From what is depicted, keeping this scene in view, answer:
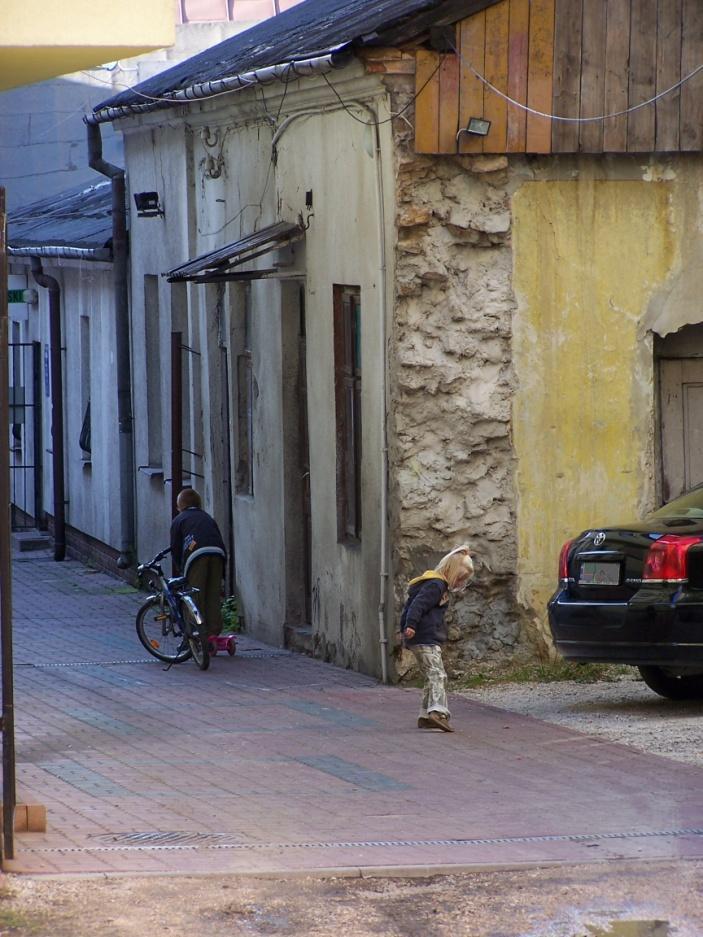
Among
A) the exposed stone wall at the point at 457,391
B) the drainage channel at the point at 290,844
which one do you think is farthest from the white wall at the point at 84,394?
the drainage channel at the point at 290,844

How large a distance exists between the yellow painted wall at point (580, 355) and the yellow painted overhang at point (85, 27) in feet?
14.0

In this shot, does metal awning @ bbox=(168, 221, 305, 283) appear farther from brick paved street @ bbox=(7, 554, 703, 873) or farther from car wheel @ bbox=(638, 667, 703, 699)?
car wheel @ bbox=(638, 667, 703, 699)

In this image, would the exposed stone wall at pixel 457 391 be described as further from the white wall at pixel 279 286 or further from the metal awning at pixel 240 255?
the metal awning at pixel 240 255

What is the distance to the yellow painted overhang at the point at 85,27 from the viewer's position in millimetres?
9734

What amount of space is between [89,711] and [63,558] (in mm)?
11339

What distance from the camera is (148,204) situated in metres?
19.4

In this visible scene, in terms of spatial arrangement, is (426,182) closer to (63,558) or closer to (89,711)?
(89,711)

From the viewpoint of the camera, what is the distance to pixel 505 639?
13734 millimetres

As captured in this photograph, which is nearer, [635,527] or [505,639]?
[635,527]

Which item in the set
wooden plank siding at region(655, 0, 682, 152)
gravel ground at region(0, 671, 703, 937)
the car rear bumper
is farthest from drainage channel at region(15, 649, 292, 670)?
gravel ground at region(0, 671, 703, 937)

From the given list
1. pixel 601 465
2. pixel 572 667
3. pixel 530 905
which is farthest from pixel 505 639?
pixel 530 905

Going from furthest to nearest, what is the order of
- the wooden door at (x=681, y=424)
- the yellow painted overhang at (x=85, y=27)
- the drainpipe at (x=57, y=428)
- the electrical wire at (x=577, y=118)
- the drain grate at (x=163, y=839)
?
the drainpipe at (x=57, y=428) < the wooden door at (x=681, y=424) < the electrical wire at (x=577, y=118) < the yellow painted overhang at (x=85, y=27) < the drain grate at (x=163, y=839)

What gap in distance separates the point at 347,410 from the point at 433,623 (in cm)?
338

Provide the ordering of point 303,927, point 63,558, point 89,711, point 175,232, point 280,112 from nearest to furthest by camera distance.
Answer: point 303,927 → point 89,711 → point 280,112 → point 175,232 → point 63,558
